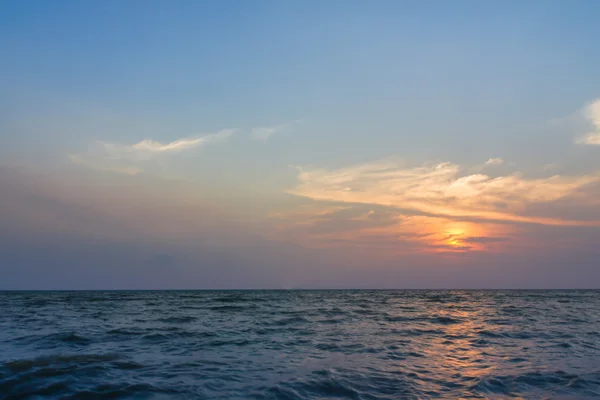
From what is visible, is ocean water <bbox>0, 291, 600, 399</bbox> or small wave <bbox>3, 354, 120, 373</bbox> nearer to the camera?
ocean water <bbox>0, 291, 600, 399</bbox>

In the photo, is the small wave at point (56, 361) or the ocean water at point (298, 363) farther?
the small wave at point (56, 361)

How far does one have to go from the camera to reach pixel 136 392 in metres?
10.8

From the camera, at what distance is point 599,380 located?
39.4 ft

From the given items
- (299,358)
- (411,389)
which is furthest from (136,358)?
(411,389)

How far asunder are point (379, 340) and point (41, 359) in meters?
15.0

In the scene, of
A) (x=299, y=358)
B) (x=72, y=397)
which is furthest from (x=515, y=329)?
(x=72, y=397)

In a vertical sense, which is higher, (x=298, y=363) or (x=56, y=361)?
(x=56, y=361)

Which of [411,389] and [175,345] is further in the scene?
[175,345]

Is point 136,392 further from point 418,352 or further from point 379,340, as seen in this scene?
point 379,340

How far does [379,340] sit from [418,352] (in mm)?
3487

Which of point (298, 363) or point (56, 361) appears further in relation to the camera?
point (298, 363)

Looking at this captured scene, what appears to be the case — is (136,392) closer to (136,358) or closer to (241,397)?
(241,397)

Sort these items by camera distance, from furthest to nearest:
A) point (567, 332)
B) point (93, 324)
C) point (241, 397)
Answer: point (93, 324) < point (567, 332) < point (241, 397)

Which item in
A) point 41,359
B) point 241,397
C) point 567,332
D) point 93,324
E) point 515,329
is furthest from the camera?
point 93,324
